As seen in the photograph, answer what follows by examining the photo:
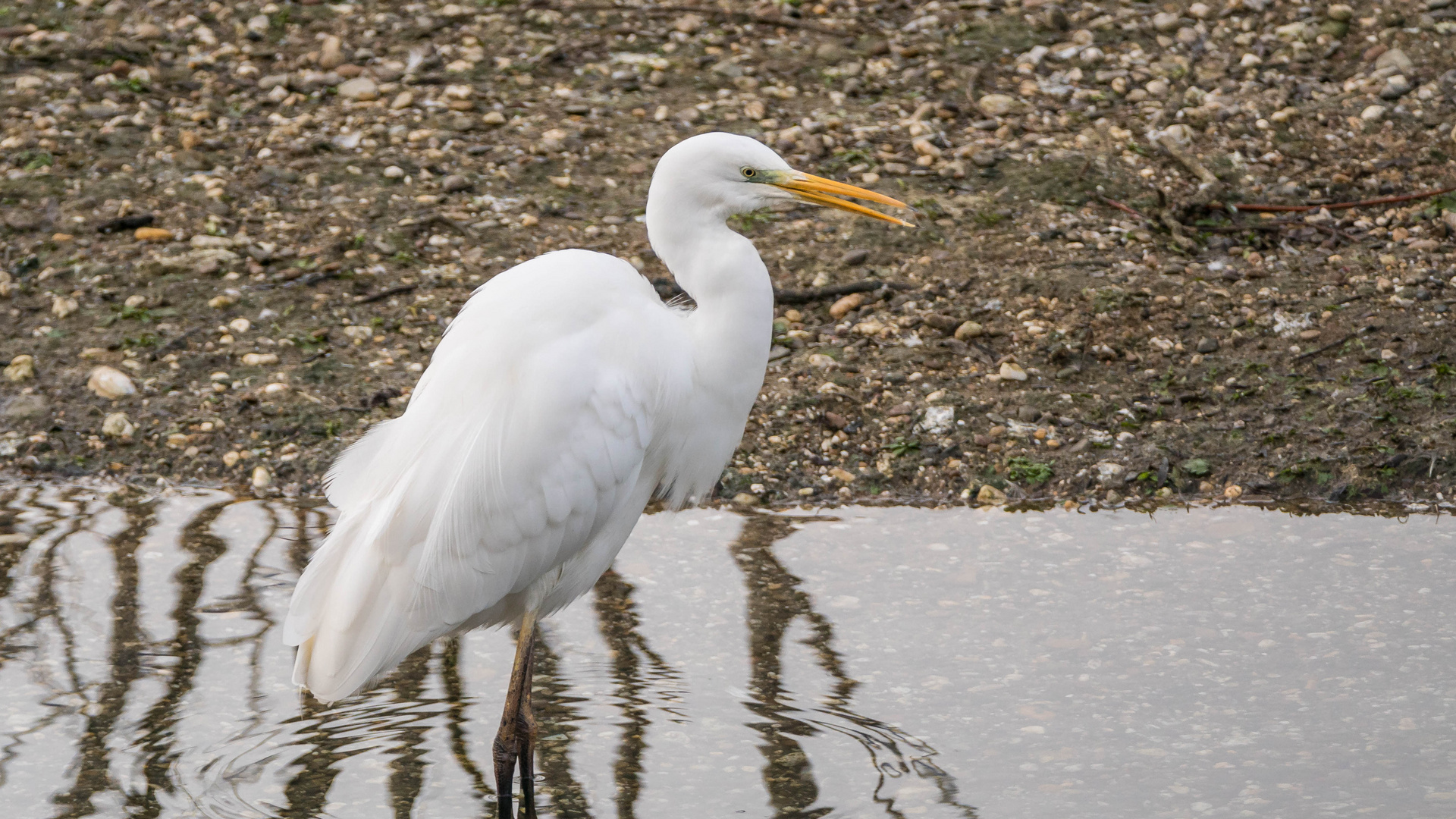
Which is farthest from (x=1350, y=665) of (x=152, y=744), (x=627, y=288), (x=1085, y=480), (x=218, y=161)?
(x=218, y=161)

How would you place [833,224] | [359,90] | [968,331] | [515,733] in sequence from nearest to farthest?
[515,733]
[968,331]
[833,224]
[359,90]

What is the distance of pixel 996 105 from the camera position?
5.61 m

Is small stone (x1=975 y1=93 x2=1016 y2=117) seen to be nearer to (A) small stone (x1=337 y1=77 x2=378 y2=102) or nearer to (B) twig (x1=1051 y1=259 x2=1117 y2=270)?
(B) twig (x1=1051 y1=259 x2=1117 y2=270)

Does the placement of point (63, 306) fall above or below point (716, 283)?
below

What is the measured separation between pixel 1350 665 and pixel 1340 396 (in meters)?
1.20

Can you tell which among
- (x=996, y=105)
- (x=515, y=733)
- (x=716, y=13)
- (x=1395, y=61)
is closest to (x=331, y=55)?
(x=716, y=13)

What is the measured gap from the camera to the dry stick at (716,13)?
6105 millimetres

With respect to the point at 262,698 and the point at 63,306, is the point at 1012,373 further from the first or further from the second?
the point at 63,306

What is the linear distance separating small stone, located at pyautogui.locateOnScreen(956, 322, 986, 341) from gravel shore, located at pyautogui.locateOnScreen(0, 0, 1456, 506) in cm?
3

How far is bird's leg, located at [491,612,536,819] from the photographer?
275 cm

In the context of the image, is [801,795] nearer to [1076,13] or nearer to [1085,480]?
[1085,480]

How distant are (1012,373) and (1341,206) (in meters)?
1.54

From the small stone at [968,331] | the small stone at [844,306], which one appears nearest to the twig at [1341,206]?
the small stone at [968,331]

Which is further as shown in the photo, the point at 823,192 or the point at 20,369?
the point at 20,369
